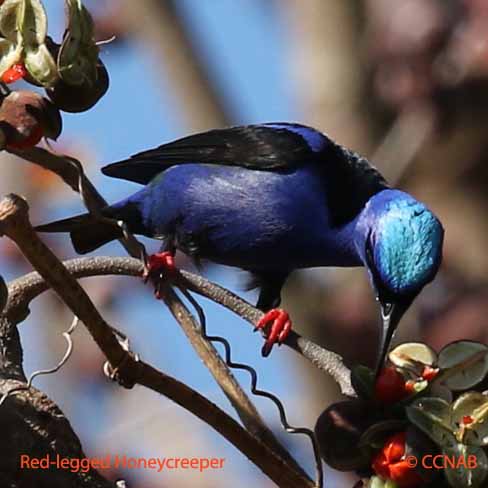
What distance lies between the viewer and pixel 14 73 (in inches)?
88.7

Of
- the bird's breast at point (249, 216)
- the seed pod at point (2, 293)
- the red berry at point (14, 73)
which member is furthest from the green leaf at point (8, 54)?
the bird's breast at point (249, 216)

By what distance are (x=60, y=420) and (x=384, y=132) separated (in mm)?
4531

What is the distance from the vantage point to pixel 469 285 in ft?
18.7

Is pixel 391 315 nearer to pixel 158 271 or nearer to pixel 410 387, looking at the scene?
pixel 158 271

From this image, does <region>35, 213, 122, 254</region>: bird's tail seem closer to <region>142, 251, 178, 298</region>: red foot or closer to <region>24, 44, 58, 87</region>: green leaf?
<region>142, 251, 178, 298</region>: red foot

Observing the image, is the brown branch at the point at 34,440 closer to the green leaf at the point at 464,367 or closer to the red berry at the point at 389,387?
the red berry at the point at 389,387

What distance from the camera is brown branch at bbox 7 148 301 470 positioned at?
2.41 metres

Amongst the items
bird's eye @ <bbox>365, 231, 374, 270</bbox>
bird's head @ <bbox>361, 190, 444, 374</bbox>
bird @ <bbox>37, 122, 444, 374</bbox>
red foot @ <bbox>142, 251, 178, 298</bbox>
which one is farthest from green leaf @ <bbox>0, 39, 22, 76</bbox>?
bird's eye @ <bbox>365, 231, 374, 270</bbox>

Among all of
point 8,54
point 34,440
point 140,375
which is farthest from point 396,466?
point 8,54

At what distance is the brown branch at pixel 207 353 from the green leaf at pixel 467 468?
0.28 meters

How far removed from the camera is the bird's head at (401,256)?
3.72 metres

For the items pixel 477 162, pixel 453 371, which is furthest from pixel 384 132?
pixel 453 371

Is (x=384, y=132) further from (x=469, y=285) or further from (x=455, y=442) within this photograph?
(x=455, y=442)

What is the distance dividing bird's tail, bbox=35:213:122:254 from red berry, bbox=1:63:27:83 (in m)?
1.88
